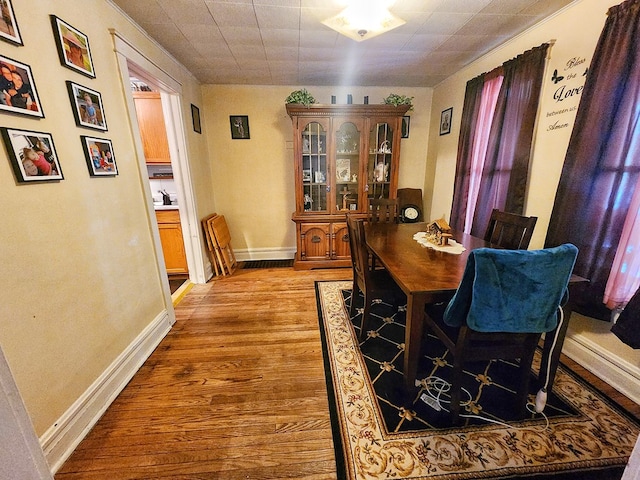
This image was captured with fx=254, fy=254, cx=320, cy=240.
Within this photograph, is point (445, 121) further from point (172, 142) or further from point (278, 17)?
point (172, 142)

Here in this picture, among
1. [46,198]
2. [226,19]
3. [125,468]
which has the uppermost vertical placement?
[226,19]

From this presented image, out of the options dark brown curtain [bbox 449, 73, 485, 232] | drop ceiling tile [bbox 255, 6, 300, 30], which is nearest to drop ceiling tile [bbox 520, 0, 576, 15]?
dark brown curtain [bbox 449, 73, 485, 232]

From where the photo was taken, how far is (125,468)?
1174mm

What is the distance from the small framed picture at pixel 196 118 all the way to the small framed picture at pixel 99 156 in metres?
1.55

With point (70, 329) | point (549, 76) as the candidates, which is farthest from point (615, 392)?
point (70, 329)

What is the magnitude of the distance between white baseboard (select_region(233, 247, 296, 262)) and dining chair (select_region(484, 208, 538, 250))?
8.64ft

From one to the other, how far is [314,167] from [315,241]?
960mm

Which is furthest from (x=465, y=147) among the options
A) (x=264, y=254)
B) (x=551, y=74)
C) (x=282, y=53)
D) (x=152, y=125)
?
(x=152, y=125)

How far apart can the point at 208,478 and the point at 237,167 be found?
3.25m

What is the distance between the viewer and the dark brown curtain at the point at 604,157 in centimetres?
138

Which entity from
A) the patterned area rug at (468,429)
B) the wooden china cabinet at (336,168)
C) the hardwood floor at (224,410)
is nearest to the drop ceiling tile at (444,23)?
the wooden china cabinet at (336,168)

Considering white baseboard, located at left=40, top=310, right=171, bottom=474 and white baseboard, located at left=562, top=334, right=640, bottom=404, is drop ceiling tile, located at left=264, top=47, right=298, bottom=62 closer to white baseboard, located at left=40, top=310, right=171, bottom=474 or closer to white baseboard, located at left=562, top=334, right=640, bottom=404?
white baseboard, located at left=40, top=310, right=171, bottom=474

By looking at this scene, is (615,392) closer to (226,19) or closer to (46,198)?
(46,198)

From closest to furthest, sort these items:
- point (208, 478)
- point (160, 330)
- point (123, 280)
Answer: point (208, 478) → point (123, 280) → point (160, 330)
